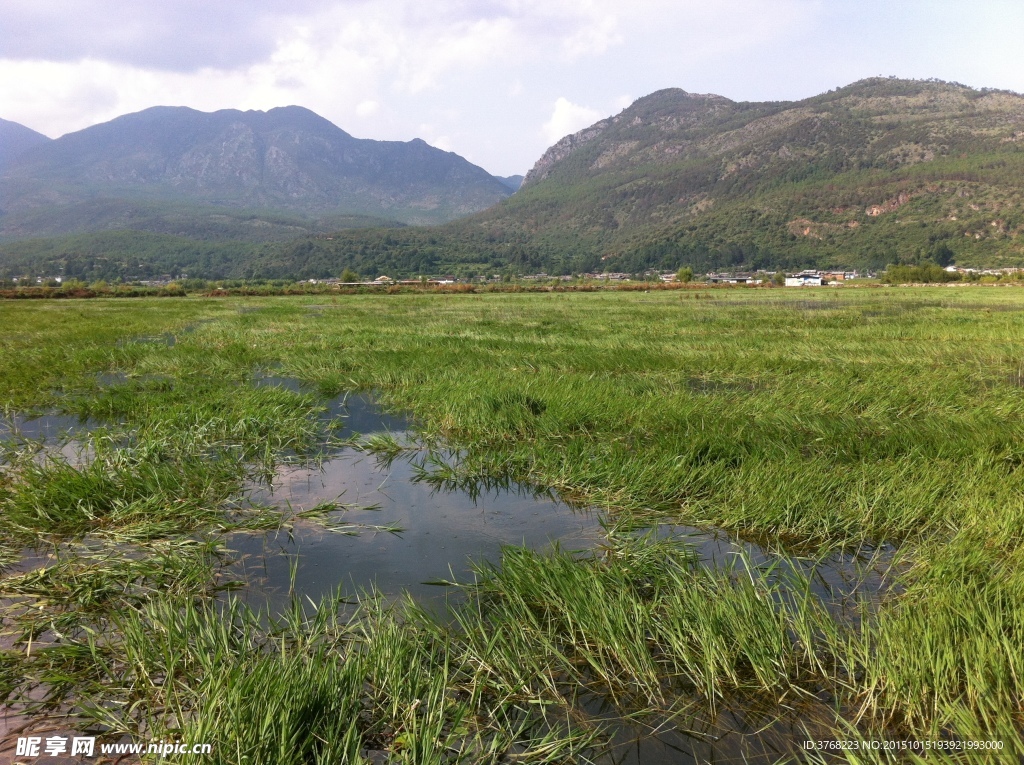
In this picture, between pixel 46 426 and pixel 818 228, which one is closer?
pixel 46 426

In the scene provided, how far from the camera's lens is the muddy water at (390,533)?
438 centimetres

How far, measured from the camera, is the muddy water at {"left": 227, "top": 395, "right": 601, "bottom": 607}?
438cm

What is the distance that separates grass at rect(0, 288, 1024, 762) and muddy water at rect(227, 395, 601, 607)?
344mm

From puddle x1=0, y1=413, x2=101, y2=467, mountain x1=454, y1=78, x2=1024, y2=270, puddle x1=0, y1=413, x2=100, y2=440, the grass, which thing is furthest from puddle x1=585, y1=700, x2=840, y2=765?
mountain x1=454, y1=78, x2=1024, y2=270

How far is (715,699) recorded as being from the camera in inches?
120

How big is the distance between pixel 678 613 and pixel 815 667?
2.48 ft

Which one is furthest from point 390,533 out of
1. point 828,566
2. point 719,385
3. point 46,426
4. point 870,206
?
point 870,206

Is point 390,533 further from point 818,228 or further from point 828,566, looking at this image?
point 818,228

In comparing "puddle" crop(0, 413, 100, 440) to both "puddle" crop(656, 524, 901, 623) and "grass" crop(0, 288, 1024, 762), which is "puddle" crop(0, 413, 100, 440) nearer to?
"grass" crop(0, 288, 1024, 762)

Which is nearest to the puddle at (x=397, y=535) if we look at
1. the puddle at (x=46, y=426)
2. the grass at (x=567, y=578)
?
the grass at (x=567, y=578)

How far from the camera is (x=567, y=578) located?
387cm

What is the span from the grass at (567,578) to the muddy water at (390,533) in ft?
1.13

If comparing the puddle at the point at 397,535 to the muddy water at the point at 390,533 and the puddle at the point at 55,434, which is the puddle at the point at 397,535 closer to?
the muddy water at the point at 390,533

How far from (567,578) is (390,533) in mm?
2026
